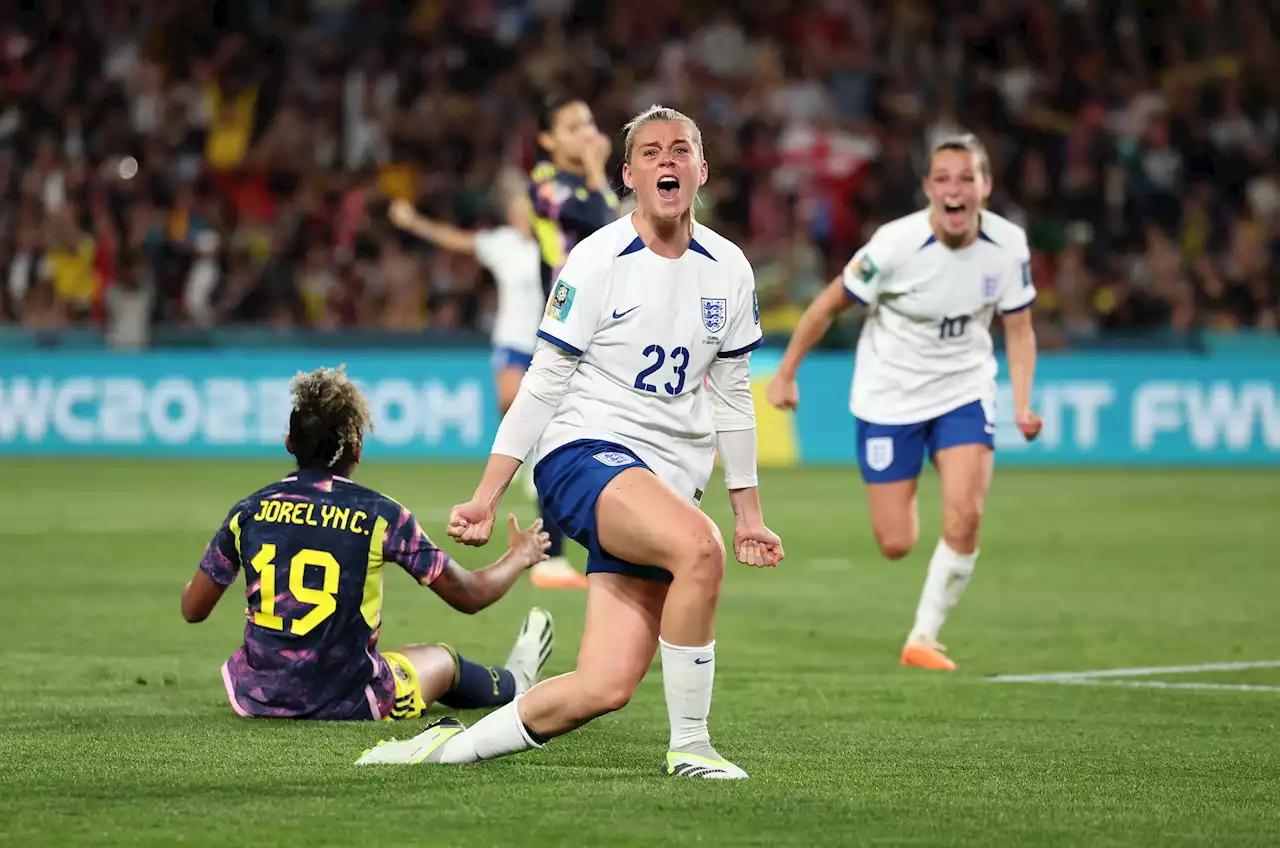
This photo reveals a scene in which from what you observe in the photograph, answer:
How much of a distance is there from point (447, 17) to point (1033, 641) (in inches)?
772

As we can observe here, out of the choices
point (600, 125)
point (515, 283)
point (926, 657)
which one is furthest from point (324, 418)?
point (600, 125)

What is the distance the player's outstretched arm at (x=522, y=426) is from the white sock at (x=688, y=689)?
26.1 inches

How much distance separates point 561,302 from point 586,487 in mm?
545

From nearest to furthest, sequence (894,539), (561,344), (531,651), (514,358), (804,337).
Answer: (561,344), (531,651), (804,337), (894,539), (514,358)

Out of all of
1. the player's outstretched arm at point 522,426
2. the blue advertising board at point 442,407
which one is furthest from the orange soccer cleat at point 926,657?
the blue advertising board at point 442,407

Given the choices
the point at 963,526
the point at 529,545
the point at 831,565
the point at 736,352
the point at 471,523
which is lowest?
the point at 831,565

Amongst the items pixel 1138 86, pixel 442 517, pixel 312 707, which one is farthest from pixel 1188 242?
pixel 312 707

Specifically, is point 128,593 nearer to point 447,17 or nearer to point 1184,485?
point 1184,485

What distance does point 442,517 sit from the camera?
611 inches

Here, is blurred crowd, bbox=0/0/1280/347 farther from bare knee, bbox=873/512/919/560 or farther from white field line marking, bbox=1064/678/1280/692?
white field line marking, bbox=1064/678/1280/692

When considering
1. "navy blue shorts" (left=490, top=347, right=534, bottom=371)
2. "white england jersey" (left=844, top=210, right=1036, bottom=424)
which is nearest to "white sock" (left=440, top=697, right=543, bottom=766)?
"white england jersey" (left=844, top=210, right=1036, bottom=424)

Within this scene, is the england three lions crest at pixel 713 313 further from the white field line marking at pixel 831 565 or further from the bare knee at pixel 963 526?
the white field line marking at pixel 831 565

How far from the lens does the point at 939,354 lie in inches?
378

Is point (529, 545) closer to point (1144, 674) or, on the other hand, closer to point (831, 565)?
point (1144, 674)
